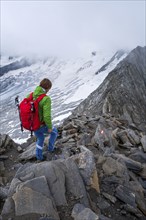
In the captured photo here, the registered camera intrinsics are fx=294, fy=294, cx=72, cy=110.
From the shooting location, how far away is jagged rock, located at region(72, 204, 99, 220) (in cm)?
816

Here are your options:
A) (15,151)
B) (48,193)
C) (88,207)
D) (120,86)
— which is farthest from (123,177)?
(120,86)

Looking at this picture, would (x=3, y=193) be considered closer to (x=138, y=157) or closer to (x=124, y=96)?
(x=138, y=157)

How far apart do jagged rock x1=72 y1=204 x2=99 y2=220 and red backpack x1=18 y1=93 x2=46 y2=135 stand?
3.75 m

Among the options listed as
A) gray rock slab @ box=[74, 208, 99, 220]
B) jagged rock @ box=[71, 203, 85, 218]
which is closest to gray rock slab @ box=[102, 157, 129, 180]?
jagged rock @ box=[71, 203, 85, 218]

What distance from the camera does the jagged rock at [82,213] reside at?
816cm

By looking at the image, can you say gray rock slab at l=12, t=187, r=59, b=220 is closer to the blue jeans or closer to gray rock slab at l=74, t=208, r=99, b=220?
gray rock slab at l=74, t=208, r=99, b=220

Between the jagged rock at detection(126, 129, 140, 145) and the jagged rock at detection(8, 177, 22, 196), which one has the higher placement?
the jagged rock at detection(8, 177, 22, 196)

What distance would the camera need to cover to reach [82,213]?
329 inches

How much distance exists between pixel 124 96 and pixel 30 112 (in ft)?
223

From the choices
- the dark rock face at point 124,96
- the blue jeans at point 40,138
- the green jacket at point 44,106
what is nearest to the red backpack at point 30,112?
the green jacket at point 44,106

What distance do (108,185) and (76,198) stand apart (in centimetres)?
178

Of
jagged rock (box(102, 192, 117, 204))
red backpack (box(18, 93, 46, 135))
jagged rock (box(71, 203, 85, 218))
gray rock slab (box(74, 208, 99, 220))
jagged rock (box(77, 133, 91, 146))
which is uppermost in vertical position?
red backpack (box(18, 93, 46, 135))

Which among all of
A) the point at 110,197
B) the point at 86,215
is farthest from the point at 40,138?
the point at 86,215

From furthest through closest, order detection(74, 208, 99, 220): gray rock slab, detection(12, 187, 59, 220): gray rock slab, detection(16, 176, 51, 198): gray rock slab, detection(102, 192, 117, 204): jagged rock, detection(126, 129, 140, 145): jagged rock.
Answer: detection(126, 129, 140, 145): jagged rock
detection(102, 192, 117, 204): jagged rock
detection(16, 176, 51, 198): gray rock slab
detection(12, 187, 59, 220): gray rock slab
detection(74, 208, 99, 220): gray rock slab
